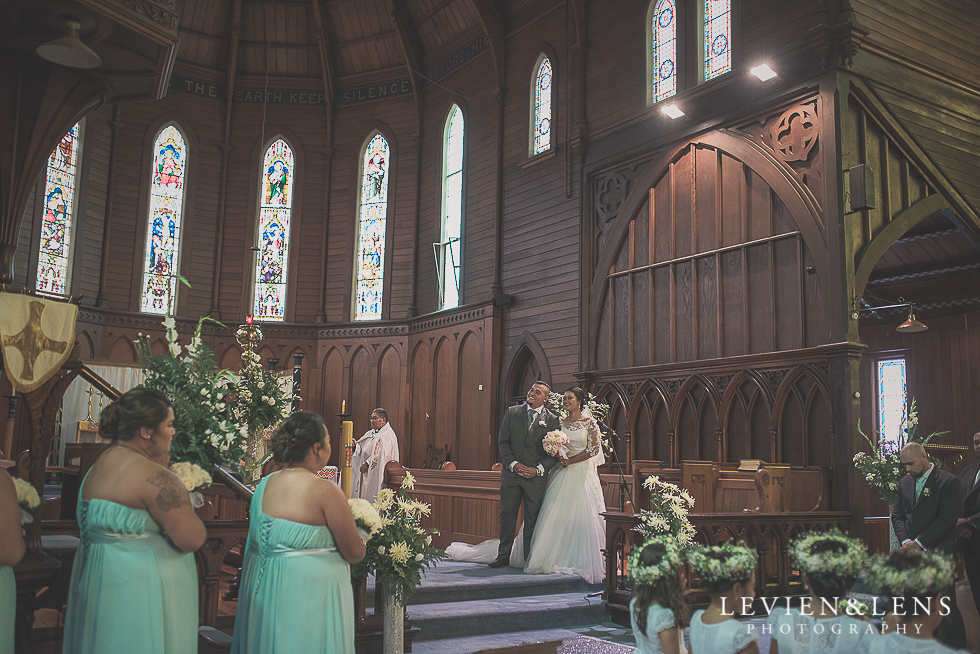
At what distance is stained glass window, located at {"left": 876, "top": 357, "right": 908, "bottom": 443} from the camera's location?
42.4 feet

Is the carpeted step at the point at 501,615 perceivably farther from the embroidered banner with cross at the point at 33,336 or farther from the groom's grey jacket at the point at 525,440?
the embroidered banner with cross at the point at 33,336

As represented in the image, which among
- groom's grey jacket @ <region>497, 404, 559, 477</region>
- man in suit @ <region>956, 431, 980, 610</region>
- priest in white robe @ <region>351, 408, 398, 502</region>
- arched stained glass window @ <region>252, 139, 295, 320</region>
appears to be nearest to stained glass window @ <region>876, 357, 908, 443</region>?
man in suit @ <region>956, 431, 980, 610</region>

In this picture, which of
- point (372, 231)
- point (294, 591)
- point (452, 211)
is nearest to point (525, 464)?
point (294, 591)

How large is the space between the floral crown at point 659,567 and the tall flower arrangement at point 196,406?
2.15m

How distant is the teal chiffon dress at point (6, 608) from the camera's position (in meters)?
3.38

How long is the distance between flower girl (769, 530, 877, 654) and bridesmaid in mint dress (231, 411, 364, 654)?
1.80 meters

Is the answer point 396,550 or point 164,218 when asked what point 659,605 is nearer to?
point 396,550

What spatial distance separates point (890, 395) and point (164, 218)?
1379 centimetres

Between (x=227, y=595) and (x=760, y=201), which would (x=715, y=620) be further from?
(x=760, y=201)

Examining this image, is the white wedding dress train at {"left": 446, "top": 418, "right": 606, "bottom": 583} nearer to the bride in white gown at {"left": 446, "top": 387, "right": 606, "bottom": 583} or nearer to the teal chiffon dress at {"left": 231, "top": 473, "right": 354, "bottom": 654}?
the bride in white gown at {"left": 446, "top": 387, "right": 606, "bottom": 583}

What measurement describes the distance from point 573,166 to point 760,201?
11.7ft

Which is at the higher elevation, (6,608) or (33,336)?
(33,336)

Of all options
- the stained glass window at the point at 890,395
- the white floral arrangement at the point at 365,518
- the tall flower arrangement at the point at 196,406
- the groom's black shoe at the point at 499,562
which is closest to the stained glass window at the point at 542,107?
the stained glass window at the point at 890,395

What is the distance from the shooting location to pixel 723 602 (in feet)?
11.2
